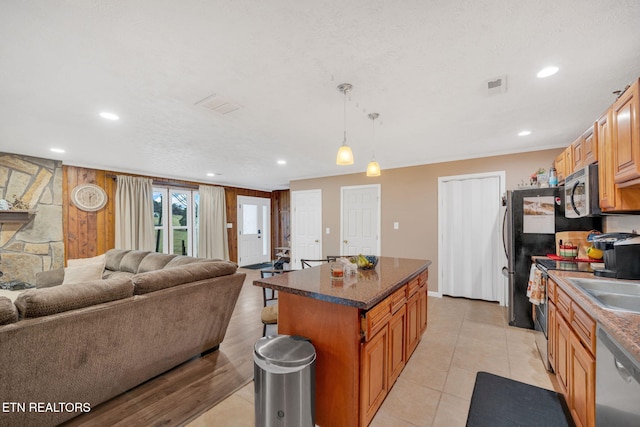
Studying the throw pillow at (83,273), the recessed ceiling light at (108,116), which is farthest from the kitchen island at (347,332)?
the throw pillow at (83,273)

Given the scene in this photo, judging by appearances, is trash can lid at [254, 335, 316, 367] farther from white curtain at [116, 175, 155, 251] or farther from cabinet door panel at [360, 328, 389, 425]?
white curtain at [116, 175, 155, 251]

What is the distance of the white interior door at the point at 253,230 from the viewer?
24.8 ft

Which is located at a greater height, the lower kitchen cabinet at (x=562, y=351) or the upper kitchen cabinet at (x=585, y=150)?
the upper kitchen cabinet at (x=585, y=150)

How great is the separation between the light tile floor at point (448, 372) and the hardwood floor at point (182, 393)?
0.13 m

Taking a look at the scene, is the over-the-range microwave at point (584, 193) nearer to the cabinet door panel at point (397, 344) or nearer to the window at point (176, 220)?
the cabinet door panel at point (397, 344)

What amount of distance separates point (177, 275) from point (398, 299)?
1.83 m

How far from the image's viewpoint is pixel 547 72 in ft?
6.11

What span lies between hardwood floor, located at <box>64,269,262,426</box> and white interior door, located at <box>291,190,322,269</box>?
3.44m

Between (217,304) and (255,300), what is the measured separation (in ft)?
6.07

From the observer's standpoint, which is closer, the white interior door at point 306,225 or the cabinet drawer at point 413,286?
the cabinet drawer at point 413,286

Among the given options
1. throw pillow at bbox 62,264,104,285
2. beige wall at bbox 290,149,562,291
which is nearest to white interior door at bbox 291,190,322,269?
beige wall at bbox 290,149,562,291

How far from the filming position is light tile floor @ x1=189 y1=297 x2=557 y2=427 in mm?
1791

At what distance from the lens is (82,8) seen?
130 cm

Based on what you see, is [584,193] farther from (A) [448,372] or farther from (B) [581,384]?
(A) [448,372]
